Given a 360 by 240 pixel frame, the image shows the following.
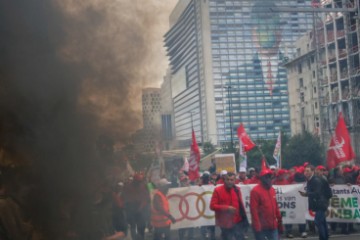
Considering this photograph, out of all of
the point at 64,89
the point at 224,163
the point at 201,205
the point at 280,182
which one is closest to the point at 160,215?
the point at 201,205

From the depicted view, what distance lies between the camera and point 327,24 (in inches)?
2141

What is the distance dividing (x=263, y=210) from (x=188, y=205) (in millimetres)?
4978

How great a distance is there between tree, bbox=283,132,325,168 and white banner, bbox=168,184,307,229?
111ft

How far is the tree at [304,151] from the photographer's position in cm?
4612

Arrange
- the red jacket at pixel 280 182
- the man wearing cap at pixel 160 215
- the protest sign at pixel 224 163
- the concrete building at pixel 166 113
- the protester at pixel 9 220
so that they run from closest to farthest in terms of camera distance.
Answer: the protester at pixel 9 220 → the concrete building at pixel 166 113 → the man wearing cap at pixel 160 215 → the red jacket at pixel 280 182 → the protest sign at pixel 224 163

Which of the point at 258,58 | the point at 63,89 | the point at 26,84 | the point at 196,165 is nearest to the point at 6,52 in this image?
the point at 26,84

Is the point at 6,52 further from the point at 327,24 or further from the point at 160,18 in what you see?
the point at 327,24

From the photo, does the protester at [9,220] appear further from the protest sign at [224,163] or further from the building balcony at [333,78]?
the building balcony at [333,78]

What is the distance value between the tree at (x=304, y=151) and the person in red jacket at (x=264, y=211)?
38785 mm

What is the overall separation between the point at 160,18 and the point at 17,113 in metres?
2.85

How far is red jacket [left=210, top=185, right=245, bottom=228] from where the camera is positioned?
804cm

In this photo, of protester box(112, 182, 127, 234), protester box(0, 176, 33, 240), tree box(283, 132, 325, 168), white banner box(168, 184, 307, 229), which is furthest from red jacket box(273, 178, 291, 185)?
tree box(283, 132, 325, 168)

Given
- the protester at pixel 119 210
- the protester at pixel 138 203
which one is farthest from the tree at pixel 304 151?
the protester at pixel 119 210

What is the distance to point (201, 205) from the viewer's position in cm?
1252
